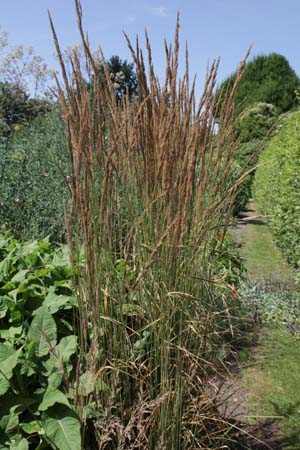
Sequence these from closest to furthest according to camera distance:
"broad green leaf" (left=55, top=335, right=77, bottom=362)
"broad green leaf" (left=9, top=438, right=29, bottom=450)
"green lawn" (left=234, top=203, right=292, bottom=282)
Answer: "broad green leaf" (left=9, top=438, right=29, bottom=450) < "broad green leaf" (left=55, top=335, right=77, bottom=362) < "green lawn" (left=234, top=203, right=292, bottom=282)

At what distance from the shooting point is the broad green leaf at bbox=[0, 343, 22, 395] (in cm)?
173

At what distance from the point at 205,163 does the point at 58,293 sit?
0.95m

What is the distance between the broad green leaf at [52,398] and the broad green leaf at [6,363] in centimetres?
15

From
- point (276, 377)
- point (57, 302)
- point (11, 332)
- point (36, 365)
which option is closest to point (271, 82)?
point (276, 377)

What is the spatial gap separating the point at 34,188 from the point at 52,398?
3125 mm

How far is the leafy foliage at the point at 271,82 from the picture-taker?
2522 cm

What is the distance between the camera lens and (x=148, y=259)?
5.56 ft

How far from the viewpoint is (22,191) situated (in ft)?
15.1

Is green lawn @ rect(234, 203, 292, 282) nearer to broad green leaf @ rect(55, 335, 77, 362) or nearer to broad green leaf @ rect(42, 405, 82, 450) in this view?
broad green leaf @ rect(55, 335, 77, 362)

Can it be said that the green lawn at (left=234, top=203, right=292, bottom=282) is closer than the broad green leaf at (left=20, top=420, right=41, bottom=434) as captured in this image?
No

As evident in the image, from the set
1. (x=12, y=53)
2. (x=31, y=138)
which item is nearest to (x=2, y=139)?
(x=31, y=138)

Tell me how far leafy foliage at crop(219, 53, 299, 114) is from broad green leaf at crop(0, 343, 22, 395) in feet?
80.6

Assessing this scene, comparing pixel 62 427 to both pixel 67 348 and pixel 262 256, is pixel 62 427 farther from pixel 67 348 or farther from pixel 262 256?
pixel 262 256

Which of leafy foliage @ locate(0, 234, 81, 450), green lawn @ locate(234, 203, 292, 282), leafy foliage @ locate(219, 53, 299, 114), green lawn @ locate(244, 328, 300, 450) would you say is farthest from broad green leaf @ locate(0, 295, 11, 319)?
leafy foliage @ locate(219, 53, 299, 114)
